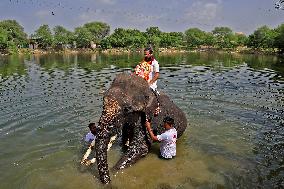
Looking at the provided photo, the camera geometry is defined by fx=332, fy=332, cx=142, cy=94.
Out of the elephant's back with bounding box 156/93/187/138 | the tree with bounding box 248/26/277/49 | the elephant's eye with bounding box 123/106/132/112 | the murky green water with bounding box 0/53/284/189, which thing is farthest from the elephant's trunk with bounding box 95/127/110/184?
the tree with bounding box 248/26/277/49

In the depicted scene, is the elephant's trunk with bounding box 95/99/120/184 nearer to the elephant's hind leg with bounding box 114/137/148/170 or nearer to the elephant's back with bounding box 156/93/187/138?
the elephant's hind leg with bounding box 114/137/148/170

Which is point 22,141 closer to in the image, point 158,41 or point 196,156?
point 196,156

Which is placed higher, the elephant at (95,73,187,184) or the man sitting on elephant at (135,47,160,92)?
the man sitting on elephant at (135,47,160,92)

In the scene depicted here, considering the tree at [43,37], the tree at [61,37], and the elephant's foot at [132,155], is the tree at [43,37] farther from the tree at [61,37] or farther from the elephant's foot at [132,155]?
the elephant's foot at [132,155]

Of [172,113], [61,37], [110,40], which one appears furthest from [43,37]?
[172,113]

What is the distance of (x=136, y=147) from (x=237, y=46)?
417 ft

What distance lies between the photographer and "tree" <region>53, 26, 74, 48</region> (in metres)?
119

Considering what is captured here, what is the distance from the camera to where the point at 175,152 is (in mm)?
12203

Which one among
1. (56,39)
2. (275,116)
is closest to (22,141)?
(275,116)

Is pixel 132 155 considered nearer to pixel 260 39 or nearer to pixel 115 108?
pixel 115 108

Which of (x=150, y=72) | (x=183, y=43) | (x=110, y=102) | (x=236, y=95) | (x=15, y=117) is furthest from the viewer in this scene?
(x=183, y=43)

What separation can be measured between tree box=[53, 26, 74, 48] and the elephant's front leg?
110613mm

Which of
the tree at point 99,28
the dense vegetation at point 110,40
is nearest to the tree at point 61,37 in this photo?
the dense vegetation at point 110,40

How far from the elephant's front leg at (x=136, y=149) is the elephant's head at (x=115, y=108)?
46.4 inches
